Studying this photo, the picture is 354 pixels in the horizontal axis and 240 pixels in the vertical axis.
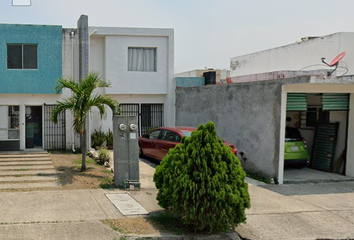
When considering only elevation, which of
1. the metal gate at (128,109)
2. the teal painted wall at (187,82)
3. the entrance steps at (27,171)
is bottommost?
the entrance steps at (27,171)

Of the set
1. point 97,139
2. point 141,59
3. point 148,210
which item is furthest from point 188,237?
point 141,59

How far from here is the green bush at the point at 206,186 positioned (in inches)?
241

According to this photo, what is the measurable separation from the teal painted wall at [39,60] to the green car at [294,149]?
8.88 m

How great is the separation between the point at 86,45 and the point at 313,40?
31.8ft

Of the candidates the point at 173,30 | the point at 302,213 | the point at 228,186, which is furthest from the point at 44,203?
the point at 173,30

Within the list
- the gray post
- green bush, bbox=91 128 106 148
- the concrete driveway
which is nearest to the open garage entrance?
the concrete driveway

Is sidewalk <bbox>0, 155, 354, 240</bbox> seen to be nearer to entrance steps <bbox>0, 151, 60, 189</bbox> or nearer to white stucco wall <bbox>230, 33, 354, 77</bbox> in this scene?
entrance steps <bbox>0, 151, 60, 189</bbox>

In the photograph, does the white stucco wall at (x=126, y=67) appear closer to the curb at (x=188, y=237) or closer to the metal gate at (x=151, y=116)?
the metal gate at (x=151, y=116)

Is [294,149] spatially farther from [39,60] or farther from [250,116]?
[39,60]

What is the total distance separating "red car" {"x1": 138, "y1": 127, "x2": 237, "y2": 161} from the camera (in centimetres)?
1190

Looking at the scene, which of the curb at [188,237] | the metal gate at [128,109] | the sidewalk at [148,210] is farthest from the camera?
the metal gate at [128,109]

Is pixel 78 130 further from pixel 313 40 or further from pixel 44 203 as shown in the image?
pixel 313 40

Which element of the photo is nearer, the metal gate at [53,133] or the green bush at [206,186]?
the green bush at [206,186]

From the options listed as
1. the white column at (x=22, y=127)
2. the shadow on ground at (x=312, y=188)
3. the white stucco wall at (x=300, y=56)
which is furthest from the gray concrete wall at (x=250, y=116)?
the white column at (x=22, y=127)
